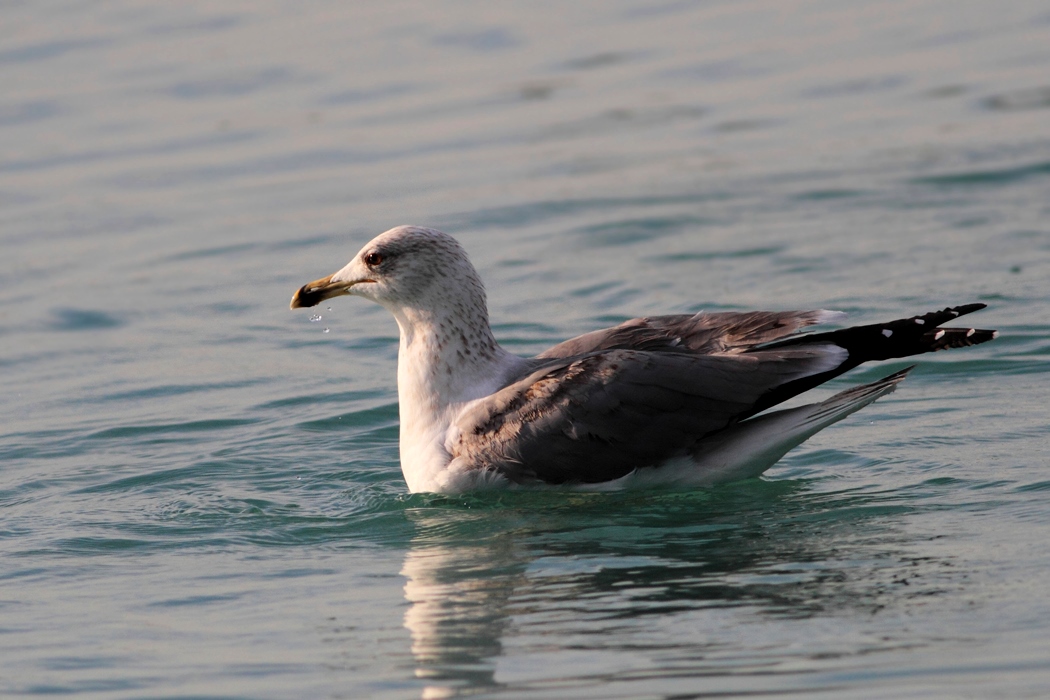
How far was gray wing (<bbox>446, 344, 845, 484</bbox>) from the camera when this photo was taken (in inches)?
314

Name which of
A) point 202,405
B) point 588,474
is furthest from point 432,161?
point 588,474

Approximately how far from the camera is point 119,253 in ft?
45.0

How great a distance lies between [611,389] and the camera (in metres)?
7.96

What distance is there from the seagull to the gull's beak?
0.49 ft

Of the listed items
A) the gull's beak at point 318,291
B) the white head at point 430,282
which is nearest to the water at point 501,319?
the white head at point 430,282

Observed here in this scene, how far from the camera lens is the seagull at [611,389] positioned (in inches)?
315

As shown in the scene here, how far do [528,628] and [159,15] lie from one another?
49.6ft

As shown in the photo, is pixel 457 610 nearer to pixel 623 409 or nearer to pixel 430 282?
pixel 623 409

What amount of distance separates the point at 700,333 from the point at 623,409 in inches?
29.8

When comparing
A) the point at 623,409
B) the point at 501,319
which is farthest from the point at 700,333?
the point at 501,319

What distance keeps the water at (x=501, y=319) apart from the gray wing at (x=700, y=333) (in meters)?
0.75

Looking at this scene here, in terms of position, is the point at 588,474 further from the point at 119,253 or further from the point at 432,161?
the point at 432,161

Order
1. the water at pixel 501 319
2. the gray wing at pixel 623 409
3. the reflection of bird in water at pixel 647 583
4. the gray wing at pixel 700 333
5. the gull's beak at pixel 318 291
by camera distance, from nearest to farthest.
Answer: the reflection of bird in water at pixel 647 583 → the water at pixel 501 319 → the gray wing at pixel 623 409 → the gray wing at pixel 700 333 → the gull's beak at pixel 318 291

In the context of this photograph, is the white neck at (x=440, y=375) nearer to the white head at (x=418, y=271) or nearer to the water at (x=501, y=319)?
the white head at (x=418, y=271)
